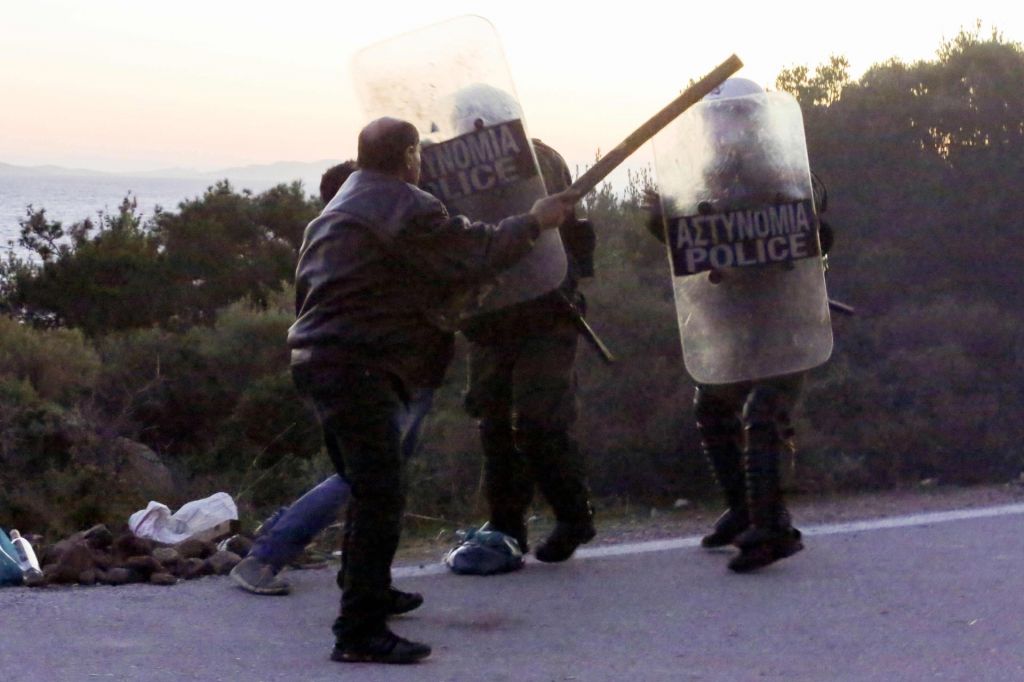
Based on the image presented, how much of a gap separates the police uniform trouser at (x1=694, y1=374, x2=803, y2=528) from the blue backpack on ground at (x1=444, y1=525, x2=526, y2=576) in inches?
35.0

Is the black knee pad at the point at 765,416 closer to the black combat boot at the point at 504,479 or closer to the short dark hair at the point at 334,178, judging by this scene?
the black combat boot at the point at 504,479

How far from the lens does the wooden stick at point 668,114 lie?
17.2 feet

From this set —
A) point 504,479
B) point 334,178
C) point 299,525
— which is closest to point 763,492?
point 504,479

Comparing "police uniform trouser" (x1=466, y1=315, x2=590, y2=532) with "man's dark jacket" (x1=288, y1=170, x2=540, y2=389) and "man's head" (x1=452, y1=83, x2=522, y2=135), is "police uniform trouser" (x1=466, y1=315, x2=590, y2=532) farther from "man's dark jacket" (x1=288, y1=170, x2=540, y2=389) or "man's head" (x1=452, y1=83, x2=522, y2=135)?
"man's dark jacket" (x1=288, y1=170, x2=540, y2=389)

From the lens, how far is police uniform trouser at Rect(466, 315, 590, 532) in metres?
5.88

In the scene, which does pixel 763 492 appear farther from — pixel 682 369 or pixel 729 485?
pixel 682 369

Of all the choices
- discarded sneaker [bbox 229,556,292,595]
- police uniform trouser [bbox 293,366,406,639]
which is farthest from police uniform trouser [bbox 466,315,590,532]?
police uniform trouser [bbox 293,366,406,639]

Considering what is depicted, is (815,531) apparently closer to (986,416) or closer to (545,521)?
(545,521)

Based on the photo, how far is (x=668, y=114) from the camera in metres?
5.30

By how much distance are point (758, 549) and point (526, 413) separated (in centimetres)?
100

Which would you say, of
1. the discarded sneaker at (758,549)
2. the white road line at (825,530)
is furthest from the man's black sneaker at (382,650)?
the discarded sneaker at (758,549)

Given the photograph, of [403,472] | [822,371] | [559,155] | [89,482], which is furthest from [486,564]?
[822,371]

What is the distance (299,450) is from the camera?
9.74 metres

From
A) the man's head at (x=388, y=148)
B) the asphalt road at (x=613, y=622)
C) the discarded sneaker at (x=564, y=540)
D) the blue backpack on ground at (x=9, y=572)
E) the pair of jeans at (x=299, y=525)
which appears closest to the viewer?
the asphalt road at (x=613, y=622)
